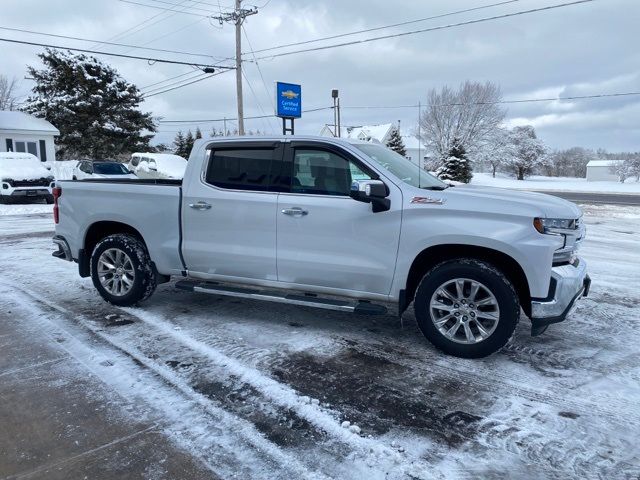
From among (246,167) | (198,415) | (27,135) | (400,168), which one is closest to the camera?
(198,415)

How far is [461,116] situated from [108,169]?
139 ft

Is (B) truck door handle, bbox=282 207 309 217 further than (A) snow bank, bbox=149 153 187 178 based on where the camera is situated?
No

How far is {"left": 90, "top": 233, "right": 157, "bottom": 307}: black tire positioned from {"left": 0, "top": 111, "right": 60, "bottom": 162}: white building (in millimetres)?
30798

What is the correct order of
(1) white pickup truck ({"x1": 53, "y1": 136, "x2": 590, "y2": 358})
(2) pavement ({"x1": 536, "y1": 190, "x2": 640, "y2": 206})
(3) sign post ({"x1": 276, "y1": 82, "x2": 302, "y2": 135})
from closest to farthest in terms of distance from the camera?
1. (1) white pickup truck ({"x1": 53, "y1": 136, "x2": 590, "y2": 358})
2. (3) sign post ({"x1": 276, "y1": 82, "x2": 302, "y2": 135})
3. (2) pavement ({"x1": 536, "y1": 190, "x2": 640, "y2": 206})

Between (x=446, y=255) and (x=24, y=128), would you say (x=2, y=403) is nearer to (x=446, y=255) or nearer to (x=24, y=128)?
(x=446, y=255)

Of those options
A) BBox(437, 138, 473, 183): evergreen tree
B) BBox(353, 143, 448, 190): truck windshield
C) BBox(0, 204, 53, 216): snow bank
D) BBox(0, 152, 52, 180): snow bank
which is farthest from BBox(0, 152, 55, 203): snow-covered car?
BBox(437, 138, 473, 183): evergreen tree

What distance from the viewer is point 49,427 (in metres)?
3.21

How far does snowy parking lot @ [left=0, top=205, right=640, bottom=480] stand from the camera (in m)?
2.88

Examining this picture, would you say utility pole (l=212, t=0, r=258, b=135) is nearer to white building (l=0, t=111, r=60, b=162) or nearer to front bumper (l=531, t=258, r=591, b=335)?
white building (l=0, t=111, r=60, b=162)

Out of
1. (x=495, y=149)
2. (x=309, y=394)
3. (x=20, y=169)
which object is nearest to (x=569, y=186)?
(x=495, y=149)

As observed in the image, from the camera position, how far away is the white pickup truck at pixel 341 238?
13.4ft

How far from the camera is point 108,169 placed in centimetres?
2316

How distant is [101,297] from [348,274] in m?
3.41

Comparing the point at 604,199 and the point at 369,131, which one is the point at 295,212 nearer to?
the point at 604,199
